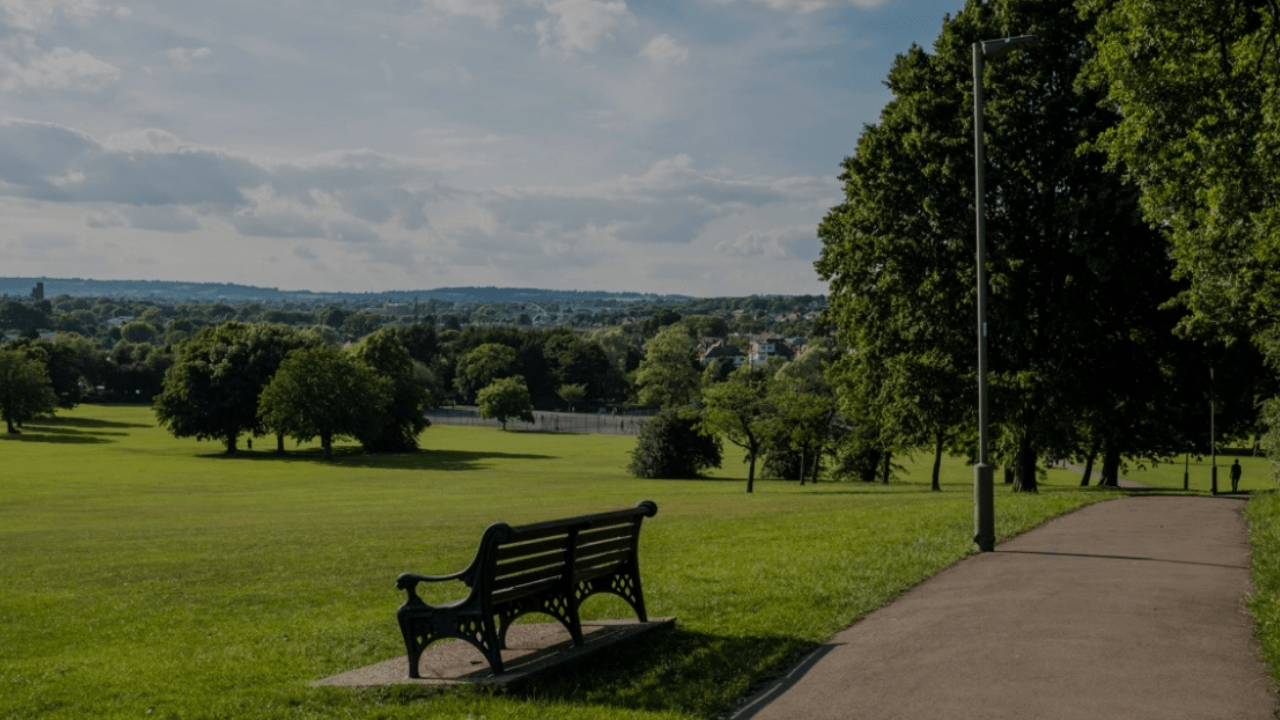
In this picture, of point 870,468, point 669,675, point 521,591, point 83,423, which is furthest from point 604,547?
point 83,423

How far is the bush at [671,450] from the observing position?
6819 centimetres

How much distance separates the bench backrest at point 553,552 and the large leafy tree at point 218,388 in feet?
265

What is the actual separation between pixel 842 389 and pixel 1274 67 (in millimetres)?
19785

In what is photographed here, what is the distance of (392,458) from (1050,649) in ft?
243

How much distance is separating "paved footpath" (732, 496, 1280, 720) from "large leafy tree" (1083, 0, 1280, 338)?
881cm

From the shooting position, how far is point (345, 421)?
3221 inches

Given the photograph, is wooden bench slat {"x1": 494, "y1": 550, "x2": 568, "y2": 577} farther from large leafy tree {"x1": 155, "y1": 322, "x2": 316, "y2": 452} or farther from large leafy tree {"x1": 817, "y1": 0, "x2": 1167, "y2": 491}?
large leafy tree {"x1": 155, "y1": 322, "x2": 316, "y2": 452}

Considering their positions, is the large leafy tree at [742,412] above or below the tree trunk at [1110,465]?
above

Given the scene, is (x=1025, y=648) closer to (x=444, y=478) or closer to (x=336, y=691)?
(x=336, y=691)

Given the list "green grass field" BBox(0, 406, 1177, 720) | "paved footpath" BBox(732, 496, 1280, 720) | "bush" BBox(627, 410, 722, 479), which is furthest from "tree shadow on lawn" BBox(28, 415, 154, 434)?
"paved footpath" BBox(732, 496, 1280, 720)

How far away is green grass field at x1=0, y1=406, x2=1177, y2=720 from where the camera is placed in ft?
28.1

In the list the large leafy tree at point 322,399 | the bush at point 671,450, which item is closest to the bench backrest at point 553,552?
the bush at point 671,450

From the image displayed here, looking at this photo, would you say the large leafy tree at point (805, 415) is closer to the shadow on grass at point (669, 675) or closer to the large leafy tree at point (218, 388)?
the shadow on grass at point (669, 675)

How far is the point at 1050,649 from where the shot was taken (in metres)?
9.69
